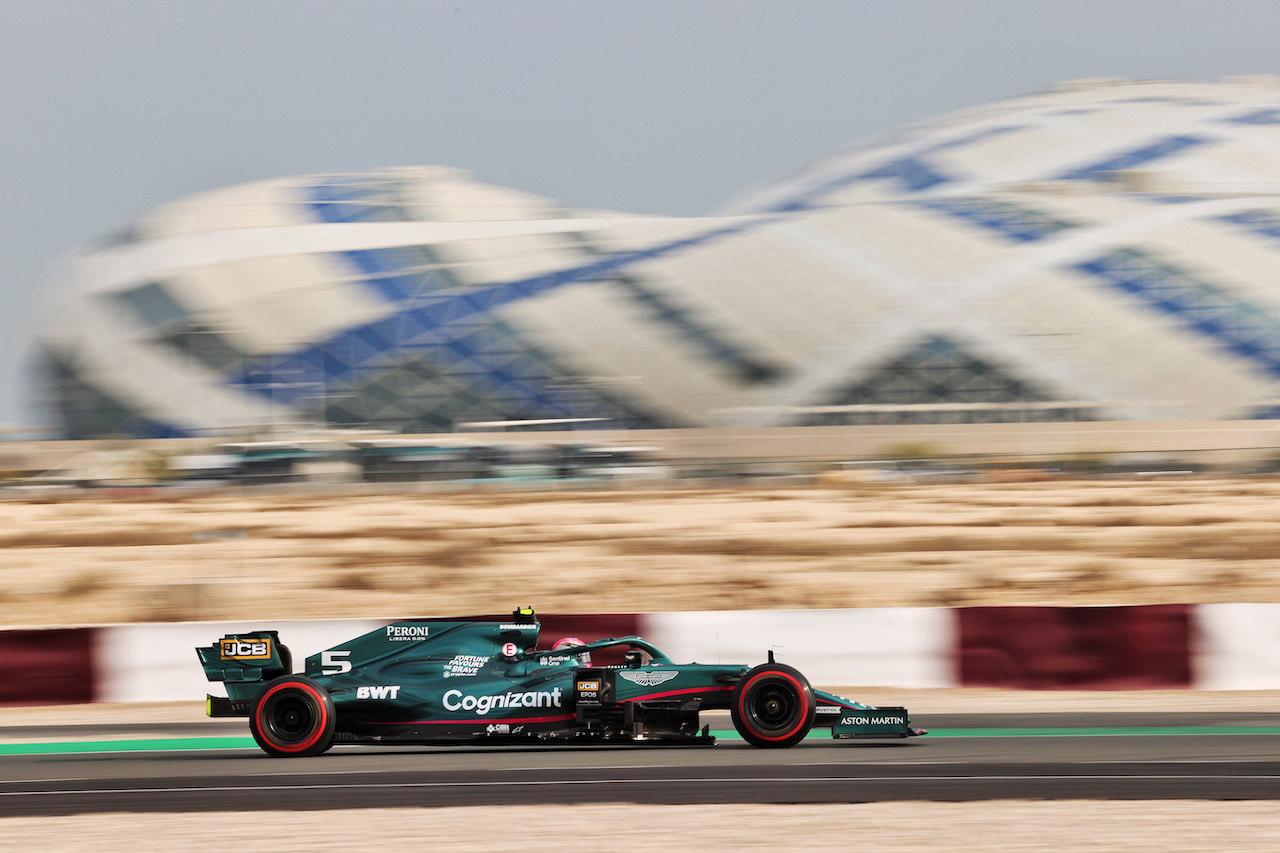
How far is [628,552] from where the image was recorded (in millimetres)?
26188

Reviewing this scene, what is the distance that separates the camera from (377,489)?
134 ft

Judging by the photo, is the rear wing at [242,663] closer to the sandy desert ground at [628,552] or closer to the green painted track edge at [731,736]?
the green painted track edge at [731,736]

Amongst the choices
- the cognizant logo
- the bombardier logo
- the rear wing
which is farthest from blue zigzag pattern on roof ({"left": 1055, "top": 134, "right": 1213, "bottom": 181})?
the rear wing

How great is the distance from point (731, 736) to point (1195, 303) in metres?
66.7

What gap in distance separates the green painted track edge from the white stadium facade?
5586cm

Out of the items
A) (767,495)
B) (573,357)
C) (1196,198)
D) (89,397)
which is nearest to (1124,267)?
(1196,198)

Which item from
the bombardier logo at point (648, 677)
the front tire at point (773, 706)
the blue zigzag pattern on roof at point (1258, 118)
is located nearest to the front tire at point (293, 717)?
the bombardier logo at point (648, 677)

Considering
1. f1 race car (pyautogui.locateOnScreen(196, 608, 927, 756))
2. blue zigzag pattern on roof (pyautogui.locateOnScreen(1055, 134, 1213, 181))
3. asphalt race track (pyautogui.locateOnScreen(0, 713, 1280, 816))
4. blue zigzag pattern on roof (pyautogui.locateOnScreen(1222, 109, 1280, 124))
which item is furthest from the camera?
blue zigzag pattern on roof (pyautogui.locateOnScreen(1222, 109, 1280, 124))

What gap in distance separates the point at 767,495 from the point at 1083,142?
57.0 metres

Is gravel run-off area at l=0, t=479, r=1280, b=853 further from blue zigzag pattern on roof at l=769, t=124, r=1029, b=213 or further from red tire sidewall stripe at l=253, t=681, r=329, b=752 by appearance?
blue zigzag pattern on roof at l=769, t=124, r=1029, b=213

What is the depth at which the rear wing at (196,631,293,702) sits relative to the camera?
9766 millimetres

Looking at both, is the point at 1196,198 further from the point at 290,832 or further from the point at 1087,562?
the point at 290,832

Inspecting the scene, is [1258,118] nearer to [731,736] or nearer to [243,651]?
[731,736]

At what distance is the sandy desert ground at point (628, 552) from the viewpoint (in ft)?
71.5
